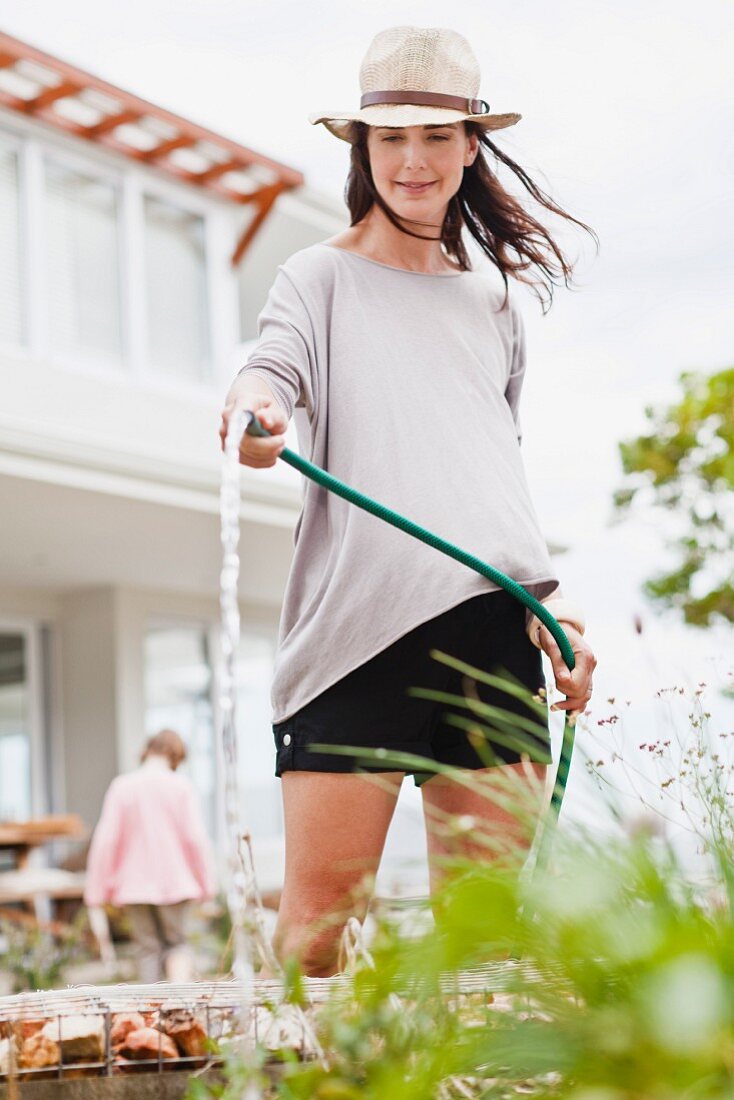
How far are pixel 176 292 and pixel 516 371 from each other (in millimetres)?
8493

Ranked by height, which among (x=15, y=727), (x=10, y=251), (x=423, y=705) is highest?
(x=10, y=251)

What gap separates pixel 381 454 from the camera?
6.74 ft

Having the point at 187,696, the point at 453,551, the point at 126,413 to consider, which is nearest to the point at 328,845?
the point at 453,551

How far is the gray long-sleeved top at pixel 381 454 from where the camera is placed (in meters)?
1.99

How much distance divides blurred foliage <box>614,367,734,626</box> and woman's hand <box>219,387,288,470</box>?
41.9ft

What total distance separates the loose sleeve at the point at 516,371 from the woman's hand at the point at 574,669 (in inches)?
16.9

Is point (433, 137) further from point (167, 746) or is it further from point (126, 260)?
point (126, 260)

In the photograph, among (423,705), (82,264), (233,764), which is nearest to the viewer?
(233,764)

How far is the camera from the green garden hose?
172cm

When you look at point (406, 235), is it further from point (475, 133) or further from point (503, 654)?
Result: point (503, 654)

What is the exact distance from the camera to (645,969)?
0.89 metres

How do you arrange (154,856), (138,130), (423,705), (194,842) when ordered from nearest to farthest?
(423,705) < (154,856) < (194,842) < (138,130)

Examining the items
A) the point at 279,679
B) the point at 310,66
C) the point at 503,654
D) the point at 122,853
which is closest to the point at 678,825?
the point at 503,654

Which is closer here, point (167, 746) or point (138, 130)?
point (167, 746)
